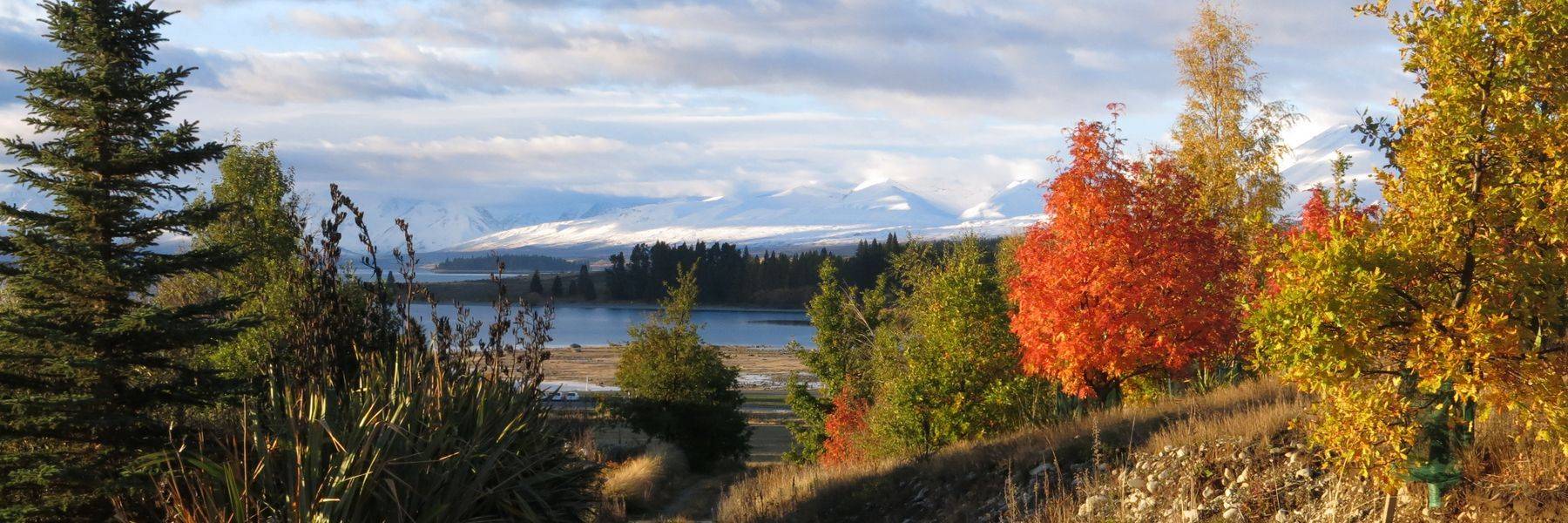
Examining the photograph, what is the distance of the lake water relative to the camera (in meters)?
120

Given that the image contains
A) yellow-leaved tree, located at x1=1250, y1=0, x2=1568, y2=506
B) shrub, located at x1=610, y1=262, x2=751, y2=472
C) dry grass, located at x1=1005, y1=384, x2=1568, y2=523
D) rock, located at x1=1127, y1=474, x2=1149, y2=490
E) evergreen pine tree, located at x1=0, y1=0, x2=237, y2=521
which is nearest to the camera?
yellow-leaved tree, located at x1=1250, y1=0, x2=1568, y2=506

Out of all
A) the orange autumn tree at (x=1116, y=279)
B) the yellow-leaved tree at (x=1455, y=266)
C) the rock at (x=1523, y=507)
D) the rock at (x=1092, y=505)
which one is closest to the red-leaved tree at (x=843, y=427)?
the orange autumn tree at (x=1116, y=279)

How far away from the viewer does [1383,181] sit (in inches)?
295

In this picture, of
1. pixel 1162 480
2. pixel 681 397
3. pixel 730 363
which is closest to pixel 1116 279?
pixel 1162 480

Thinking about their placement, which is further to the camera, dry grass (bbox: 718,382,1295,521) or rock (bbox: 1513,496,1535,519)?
dry grass (bbox: 718,382,1295,521)

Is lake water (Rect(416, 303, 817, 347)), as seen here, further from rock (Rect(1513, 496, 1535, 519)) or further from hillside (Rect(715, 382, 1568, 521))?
rock (Rect(1513, 496, 1535, 519))

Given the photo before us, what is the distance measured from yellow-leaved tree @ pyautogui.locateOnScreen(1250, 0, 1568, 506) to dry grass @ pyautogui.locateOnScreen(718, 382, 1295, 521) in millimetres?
4382

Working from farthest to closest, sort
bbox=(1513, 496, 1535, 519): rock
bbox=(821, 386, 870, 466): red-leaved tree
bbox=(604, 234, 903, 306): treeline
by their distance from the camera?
bbox=(604, 234, 903, 306): treeline, bbox=(821, 386, 870, 466): red-leaved tree, bbox=(1513, 496, 1535, 519): rock

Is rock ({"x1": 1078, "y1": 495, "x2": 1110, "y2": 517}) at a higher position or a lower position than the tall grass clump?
lower

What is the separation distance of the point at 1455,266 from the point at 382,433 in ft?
23.6

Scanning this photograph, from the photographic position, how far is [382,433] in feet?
21.9

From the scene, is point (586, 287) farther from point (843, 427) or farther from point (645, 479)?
point (645, 479)

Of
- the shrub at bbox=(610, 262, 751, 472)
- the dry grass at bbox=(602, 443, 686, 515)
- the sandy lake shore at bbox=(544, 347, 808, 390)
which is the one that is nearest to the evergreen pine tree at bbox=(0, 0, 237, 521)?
the dry grass at bbox=(602, 443, 686, 515)

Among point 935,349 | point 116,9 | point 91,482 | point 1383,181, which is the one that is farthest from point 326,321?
point 935,349
